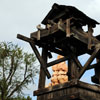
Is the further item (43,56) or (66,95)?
(43,56)

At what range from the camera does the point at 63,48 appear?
9727 mm

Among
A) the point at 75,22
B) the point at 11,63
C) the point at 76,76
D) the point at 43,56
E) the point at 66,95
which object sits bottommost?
the point at 66,95

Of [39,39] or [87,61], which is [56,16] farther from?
[87,61]

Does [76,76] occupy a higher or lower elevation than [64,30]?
lower

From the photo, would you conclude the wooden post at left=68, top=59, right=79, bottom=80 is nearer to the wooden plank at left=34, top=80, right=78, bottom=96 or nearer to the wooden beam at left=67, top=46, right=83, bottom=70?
the wooden beam at left=67, top=46, right=83, bottom=70

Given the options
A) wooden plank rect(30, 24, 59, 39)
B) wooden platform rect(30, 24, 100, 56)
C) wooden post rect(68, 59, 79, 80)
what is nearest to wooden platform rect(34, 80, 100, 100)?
wooden post rect(68, 59, 79, 80)

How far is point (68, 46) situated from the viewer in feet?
29.8

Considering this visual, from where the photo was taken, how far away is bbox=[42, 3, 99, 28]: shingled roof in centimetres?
902

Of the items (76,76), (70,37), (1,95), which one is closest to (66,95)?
(76,76)

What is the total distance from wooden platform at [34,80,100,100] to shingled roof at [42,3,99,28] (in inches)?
94.5

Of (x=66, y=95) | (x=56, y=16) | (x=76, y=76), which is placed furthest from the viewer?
(x=56, y=16)

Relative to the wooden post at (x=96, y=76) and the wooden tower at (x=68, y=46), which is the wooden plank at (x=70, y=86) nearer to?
the wooden tower at (x=68, y=46)

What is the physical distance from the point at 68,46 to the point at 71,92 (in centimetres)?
183

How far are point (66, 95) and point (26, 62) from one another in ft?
46.1
